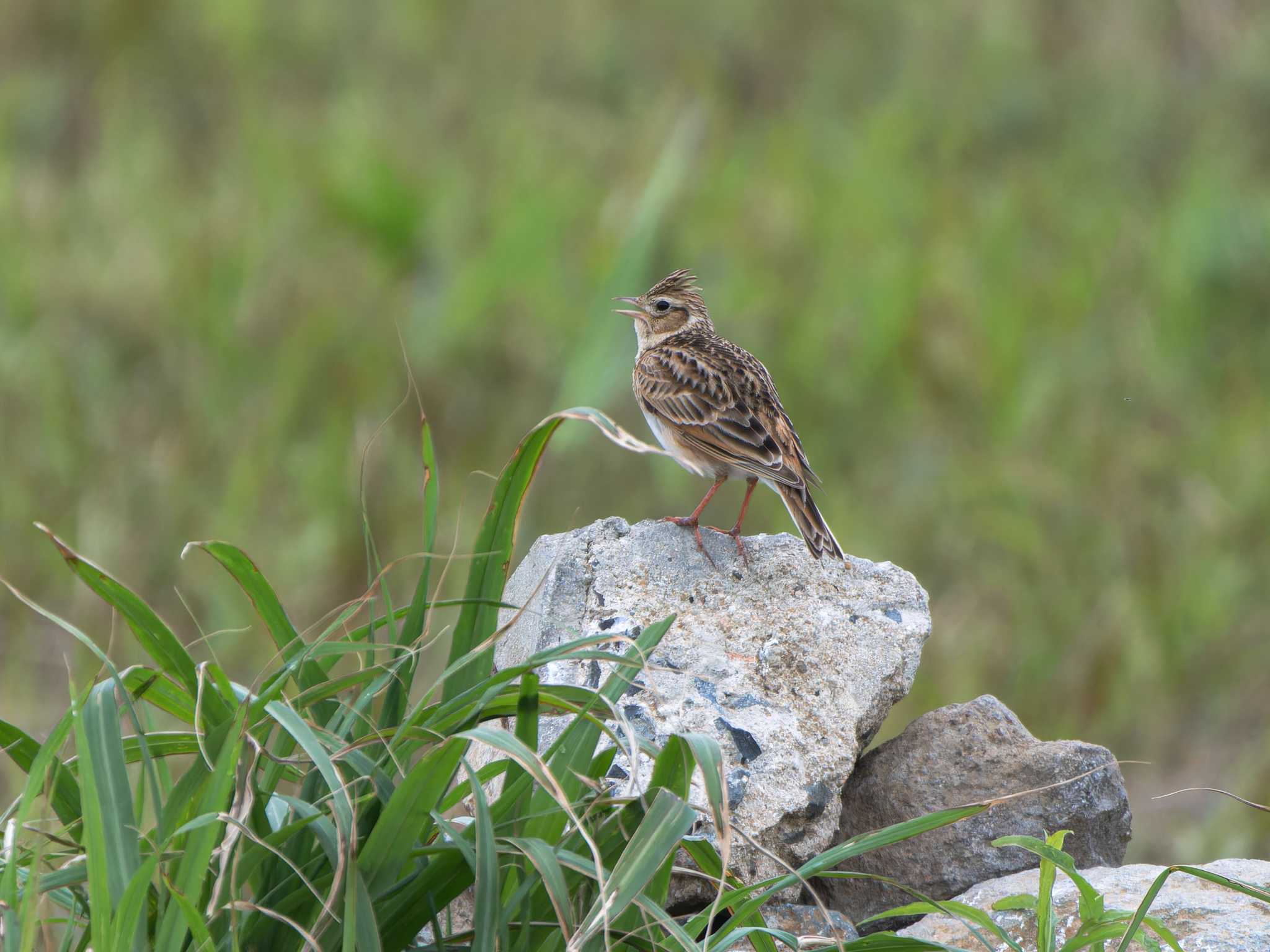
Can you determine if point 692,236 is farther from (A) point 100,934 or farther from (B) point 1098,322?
(A) point 100,934

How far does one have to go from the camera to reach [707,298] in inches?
418

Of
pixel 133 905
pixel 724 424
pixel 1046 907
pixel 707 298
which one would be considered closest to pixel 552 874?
pixel 133 905

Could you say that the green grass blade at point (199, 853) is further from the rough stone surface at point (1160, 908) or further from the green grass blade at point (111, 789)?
the rough stone surface at point (1160, 908)

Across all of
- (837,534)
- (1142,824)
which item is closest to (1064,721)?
(1142,824)

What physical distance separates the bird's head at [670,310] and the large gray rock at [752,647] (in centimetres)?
168

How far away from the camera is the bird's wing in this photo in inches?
177

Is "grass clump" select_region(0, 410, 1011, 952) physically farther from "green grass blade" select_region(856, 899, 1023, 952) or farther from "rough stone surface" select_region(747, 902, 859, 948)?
"rough stone surface" select_region(747, 902, 859, 948)

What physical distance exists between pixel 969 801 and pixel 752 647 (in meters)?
0.68

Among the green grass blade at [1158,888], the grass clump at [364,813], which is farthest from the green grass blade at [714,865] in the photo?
the green grass blade at [1158,888]

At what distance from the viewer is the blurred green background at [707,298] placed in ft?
26.6

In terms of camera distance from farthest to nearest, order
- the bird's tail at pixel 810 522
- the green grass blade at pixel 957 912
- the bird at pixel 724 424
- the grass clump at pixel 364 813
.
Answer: the bird at pixel 724 424 < the bird's tail at pixel 810 522 < the green grass blade at pixel 957 912 < the grass clump at pixel 364 813

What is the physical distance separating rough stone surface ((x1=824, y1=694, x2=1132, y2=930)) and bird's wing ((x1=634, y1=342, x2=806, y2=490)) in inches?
33.6

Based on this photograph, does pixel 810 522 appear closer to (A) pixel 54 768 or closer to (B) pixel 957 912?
(B) pixel 957 912

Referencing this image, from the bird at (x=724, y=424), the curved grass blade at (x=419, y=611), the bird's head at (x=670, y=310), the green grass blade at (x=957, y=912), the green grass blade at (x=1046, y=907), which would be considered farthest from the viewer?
the bird's head at (x=670, y=310)
